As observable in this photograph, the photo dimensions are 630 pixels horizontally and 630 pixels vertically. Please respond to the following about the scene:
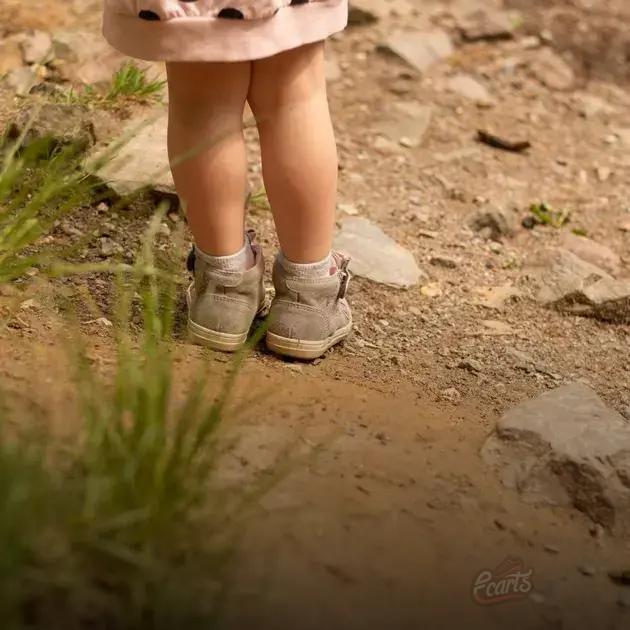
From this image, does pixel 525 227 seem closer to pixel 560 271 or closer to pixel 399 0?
pixel 560 271

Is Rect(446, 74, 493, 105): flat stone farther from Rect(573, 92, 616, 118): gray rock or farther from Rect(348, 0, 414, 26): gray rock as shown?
Rect(348, 0, 414, 26): gray rock

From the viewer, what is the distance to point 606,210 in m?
3.21

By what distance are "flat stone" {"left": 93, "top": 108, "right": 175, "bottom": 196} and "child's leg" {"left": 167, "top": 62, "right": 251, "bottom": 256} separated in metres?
0.51

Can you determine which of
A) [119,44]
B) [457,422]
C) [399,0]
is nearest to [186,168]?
[119,44]

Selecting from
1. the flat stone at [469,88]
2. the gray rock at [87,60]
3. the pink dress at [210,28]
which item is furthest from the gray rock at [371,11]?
the pink dress at [210,28]

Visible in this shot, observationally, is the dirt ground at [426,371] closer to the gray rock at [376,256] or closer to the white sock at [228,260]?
the gray rock at [376,256]

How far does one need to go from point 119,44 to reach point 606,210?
184cm

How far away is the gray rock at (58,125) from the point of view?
259 cm

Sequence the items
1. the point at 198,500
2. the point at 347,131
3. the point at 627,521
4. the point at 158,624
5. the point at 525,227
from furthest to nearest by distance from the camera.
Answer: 1. the point at 347,131
2. the point at 525,227
3. the point at 627,521
4. the point at 198,500
5. the point at 158,624

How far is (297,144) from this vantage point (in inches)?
77.0

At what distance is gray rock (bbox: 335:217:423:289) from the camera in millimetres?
2668

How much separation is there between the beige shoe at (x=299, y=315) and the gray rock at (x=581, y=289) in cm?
79

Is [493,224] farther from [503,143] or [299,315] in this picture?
[299,315]

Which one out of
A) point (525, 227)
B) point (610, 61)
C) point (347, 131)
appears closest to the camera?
point (525, 227)
